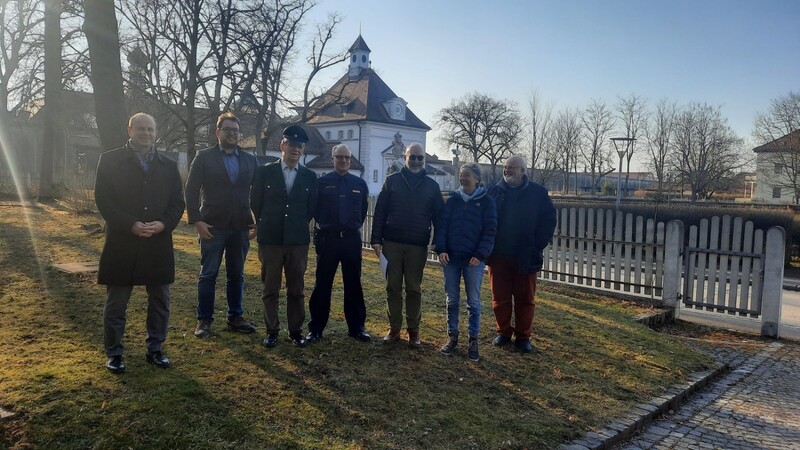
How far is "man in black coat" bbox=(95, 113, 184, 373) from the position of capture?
439 centimetres

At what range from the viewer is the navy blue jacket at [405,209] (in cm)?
571

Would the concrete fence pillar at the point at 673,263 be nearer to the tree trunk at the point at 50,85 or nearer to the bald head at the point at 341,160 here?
the bald head at the point at 341,160

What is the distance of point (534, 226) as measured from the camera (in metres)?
6.13

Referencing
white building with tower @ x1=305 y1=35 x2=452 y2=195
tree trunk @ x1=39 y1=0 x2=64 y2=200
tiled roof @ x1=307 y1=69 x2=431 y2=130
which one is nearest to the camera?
tree trunk @ x1=39 y1=0 x2=64 y2=200

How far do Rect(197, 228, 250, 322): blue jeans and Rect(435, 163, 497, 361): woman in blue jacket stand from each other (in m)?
2.00

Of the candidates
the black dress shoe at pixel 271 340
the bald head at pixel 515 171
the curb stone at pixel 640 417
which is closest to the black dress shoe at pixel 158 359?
the black dress shoe at pixel 271 340

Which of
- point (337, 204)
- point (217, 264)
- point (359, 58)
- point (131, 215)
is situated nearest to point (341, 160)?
point (337, 204)

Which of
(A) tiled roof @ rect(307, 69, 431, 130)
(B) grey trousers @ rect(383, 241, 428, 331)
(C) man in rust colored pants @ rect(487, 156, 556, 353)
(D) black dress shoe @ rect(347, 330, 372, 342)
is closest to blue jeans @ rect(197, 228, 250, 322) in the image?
(D) black dress shoe @ rect(347, 330, 372, 342)

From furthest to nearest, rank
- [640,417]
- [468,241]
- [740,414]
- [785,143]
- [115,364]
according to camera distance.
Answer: [785,143], [468,241], [740,414], [640,417], [115,364]

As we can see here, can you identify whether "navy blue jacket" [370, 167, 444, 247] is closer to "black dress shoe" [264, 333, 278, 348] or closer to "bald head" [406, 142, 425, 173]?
"bald head" [406, 142, 425, 173]

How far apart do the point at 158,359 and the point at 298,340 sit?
4.41ft

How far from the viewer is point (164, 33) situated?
24438mm

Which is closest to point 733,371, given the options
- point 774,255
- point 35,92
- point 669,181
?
point 774,255

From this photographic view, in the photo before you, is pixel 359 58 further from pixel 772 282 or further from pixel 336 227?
pixel 336 227
